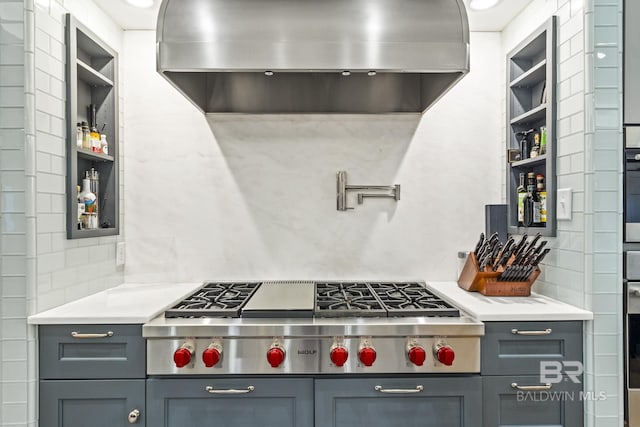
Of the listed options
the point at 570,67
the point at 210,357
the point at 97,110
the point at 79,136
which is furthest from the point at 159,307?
the point at 570,67

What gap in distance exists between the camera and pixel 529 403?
147cm

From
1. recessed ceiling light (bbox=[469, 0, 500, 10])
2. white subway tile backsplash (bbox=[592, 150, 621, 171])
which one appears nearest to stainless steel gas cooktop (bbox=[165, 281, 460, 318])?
white subway tile backsplash (bbox=[592, 150, 621, 171])

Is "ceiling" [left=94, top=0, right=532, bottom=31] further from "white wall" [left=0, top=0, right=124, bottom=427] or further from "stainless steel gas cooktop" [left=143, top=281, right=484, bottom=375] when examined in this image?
"stainless steel gas cooktop" [left=143, top=281, right=484, bottom=375]

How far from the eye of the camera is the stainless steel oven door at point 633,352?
148cm

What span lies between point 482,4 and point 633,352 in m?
1.60

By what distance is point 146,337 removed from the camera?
1.45 m

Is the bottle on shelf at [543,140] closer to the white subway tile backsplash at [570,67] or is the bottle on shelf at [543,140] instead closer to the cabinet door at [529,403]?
the white subway tile backsplash at [570,67]

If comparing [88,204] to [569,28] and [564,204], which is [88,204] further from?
[569,28]

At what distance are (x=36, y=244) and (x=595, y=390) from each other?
6.99 ft

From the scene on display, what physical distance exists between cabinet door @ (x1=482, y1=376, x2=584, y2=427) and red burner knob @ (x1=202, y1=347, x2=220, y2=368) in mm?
954

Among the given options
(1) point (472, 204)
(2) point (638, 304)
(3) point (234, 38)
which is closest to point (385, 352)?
(2) point (638, 304)

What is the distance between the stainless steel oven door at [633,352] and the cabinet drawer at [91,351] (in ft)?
5.82

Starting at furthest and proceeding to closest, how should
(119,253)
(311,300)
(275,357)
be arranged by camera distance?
(119,253) < (311,300) < (275,357)

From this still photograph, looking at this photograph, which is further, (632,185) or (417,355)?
(632,185)
